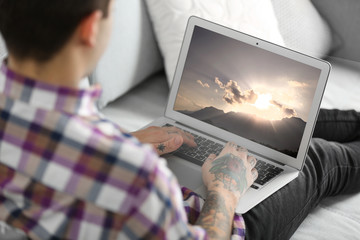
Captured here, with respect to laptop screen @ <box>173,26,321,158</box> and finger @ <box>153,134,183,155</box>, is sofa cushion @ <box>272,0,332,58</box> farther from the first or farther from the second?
finger @ <box>153,134,183,155</box>

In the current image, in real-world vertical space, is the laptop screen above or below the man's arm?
above

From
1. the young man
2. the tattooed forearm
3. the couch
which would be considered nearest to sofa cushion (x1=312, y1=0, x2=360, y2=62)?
the couch

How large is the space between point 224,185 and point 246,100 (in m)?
0.28

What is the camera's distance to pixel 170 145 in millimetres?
1155

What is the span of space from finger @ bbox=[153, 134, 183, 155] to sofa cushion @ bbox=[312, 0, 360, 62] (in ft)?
3.44

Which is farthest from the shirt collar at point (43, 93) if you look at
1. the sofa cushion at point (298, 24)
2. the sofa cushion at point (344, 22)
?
the sofa cushion at point (344, 22)

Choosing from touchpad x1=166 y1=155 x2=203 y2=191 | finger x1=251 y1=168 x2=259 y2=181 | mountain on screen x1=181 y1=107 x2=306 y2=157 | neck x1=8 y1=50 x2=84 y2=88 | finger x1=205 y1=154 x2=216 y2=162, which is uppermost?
neck x1=8 y1=50 x2=84 y2=88

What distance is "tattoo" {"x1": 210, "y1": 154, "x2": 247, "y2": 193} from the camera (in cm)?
102

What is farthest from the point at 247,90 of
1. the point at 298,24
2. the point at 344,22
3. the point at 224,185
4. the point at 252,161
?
the point at 344,22

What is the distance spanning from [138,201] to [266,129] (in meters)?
0.59

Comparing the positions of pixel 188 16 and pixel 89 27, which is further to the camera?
pixel 188 16

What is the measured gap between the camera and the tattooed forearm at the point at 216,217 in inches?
35.3

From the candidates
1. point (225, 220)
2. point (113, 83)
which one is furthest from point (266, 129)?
point (113, 83)

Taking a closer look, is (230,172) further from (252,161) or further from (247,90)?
(247,90)
